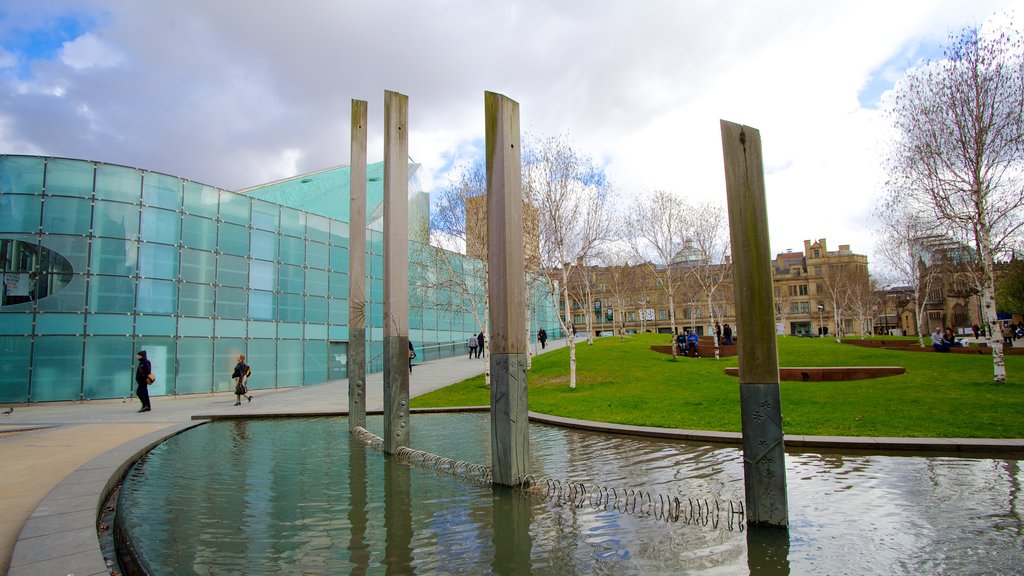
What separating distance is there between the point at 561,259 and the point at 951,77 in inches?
527

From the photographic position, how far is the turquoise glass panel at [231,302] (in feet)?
92.5

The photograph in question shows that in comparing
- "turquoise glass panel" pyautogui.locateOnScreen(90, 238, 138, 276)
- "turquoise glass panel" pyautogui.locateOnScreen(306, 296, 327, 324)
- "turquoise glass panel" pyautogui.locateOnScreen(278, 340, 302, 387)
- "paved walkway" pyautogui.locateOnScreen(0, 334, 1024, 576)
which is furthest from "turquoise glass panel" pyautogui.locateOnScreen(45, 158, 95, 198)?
"turquoise glass panel" pyautogui.locateOnScreen(306, 296, 327, 324)

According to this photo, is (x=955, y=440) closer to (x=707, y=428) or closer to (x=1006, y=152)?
(x=707, y=428)

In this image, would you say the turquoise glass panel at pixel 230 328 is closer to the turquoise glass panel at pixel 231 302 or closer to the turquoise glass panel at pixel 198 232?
the turquoise glass panel at pixel 231 302

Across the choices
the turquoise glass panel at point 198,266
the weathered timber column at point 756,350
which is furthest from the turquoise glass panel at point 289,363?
the weathered timber column at point 756,350

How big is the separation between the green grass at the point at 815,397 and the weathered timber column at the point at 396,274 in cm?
489

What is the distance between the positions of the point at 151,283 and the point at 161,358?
125 inches

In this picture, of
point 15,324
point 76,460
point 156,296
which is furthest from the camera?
point 156,296

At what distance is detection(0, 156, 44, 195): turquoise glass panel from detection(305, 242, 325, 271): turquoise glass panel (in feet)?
39.1

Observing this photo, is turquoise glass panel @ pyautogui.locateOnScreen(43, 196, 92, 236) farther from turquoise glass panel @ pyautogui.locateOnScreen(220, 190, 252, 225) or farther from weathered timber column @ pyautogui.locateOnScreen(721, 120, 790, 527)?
weathered timber column @ pyautogui.locateOnScreen(721, 120, 790, 527)

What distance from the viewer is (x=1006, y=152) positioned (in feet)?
56.9

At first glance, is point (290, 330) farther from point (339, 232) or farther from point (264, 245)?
point (339, 232)

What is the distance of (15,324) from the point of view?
23547 mm

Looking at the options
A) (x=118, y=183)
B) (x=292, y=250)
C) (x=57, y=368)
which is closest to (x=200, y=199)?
(x=118, y=183)
